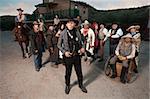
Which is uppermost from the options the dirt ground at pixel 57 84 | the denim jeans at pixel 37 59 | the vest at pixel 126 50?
the vest at pixel 126 50

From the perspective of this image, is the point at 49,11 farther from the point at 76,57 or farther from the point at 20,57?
the point at 76,57

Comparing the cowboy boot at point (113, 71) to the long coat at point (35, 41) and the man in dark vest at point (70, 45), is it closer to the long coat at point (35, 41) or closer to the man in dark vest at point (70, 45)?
the man in dark vest at point (70, 45)

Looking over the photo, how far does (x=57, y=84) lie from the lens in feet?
27.1

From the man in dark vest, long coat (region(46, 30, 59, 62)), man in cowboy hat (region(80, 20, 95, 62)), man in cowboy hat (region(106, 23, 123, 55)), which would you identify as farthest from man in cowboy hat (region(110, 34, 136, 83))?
long coat (region(46, 30, 59, 62))

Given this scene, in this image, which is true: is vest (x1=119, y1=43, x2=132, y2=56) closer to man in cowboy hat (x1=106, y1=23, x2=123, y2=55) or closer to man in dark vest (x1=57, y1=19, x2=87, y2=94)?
man in dark vest (x1=57, y1=19, x2=87, y2=94)

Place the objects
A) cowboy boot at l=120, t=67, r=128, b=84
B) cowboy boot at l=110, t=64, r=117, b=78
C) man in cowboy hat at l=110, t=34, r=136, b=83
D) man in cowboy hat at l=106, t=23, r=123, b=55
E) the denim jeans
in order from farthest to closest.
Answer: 1. man in cowboy hat at l=106, t=23, r=123, b=55
2. the denim jeans
3. cowboy boot at l=110, t=64, r=117, b=78
4. cowboy boot at l=120, t=67, r=128, b=84
5. man in cowboy hat at l=110, t=34, r=136, b=83

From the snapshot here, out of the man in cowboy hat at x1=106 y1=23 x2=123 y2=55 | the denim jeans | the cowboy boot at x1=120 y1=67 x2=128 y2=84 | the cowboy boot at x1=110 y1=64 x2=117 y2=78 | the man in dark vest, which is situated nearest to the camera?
the man in dark vest

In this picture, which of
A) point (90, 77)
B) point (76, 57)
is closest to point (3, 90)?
point (76, 57)

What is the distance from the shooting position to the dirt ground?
7.32 meters

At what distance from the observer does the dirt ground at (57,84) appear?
732 centimetres

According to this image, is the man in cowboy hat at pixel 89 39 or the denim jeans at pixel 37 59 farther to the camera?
the man in cowboy hat at pixel 89 39

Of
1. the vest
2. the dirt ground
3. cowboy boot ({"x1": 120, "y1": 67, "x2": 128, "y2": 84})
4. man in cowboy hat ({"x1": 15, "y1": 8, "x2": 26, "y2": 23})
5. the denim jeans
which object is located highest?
man in cowboy hat ({"x1": 15, "y1": 8, "x2": 26, "y2": 23})

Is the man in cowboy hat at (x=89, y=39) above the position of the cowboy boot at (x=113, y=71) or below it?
above

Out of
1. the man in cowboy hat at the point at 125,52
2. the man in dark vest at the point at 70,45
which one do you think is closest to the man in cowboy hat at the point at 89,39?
the man in cowboy hat at the point at 125,52
